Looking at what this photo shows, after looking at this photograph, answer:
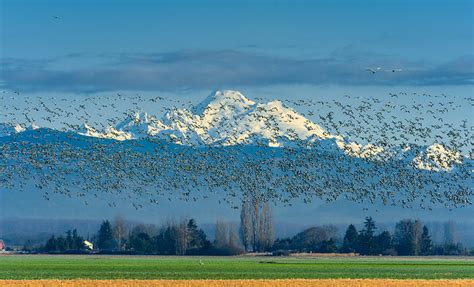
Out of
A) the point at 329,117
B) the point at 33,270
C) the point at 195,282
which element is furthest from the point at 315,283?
the point at 329,117

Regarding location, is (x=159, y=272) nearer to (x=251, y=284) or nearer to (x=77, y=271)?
(x=77, y=271)

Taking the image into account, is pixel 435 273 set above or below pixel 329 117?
below

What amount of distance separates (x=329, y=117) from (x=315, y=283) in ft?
163

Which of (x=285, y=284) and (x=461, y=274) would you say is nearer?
(x=285, y=284)

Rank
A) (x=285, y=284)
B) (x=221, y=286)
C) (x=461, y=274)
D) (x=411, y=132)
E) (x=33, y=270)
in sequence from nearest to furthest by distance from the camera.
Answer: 1. (x=221, y=286)
2. (x=285, y=284)
3. (x=461, y=274)
4. (x=33, y=270)
5. (x=411, y=132)

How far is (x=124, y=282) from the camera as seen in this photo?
8594 cm

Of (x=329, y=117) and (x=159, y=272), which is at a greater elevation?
(x=329, y=117)

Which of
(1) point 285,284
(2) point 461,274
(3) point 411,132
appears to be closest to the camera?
(1) point 285,284

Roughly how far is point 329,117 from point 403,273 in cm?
2448

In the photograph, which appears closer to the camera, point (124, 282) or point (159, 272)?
point (124, 282)

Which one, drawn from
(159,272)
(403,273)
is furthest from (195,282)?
(403,273)

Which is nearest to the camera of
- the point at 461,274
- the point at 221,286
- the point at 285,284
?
the point at 221,286

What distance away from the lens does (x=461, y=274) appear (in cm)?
11006

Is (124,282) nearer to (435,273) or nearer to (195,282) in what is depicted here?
(195,282)
